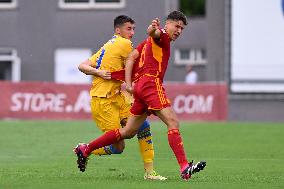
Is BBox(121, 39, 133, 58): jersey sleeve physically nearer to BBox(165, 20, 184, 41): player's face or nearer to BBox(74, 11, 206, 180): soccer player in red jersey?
BBox(74, 11, 206, 180): soccer player in red jersey

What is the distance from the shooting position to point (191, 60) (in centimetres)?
6138

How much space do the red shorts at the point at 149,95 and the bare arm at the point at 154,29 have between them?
0.56m

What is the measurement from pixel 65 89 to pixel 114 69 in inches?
756

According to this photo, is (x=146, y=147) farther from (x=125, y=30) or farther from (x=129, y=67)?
(x=125, y=30)

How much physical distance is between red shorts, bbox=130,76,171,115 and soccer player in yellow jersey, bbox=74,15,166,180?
1.79ft

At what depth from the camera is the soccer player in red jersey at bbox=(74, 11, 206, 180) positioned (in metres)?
13.0

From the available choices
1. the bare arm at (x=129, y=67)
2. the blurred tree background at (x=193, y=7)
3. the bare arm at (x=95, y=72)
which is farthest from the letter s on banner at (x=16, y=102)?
the blurred tree background at (x=193, y=7)

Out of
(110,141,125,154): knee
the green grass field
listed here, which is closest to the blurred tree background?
the green grass field

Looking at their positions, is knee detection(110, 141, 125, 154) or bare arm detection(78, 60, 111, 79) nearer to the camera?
bare arm detection(78, 60, 111, 79)

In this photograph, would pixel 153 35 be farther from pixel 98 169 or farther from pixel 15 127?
pixel 15 127

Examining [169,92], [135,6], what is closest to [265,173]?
[169,92]

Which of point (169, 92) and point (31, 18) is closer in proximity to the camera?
point (169, 92)

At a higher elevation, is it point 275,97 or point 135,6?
point 135,6

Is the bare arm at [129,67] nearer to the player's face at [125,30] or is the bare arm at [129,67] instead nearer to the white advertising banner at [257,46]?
the player's face at [125,30]
